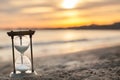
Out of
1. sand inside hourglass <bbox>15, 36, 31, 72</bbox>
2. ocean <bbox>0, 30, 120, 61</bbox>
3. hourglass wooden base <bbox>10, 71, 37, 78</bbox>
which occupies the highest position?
sand inside hourglass <bbox>15, 36, 31, 72</bbox>

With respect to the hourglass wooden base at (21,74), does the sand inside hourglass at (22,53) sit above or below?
above

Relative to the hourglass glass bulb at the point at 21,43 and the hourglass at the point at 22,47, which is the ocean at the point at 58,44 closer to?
the hourglass at the point at 22,47

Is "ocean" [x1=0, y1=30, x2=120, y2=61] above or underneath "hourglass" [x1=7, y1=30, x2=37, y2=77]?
underneath

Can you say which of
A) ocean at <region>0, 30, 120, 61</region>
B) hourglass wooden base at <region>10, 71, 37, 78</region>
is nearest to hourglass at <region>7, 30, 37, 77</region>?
hourglass wooden base at <region>10, 71, 37, 78</region>

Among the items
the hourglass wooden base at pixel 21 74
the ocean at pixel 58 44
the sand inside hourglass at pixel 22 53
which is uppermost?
the sand inside hourglass at pixel 22 53

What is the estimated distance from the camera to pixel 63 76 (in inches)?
418

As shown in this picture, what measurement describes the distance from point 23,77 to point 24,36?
1.32 metres

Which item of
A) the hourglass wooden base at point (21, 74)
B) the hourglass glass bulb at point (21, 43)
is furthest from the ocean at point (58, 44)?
the hourglass glass bulb at point (21, 43)

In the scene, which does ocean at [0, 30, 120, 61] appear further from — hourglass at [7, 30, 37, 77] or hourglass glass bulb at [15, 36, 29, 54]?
hourglass glass bulb at [15, 36, 29, 54]

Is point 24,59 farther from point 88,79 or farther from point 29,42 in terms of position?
point 88,79

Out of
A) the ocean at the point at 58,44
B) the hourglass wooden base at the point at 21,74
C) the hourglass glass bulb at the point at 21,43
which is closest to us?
the hourglass glass bulb at the point at 21,43

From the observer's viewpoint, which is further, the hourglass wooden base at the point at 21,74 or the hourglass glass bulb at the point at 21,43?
the hourglass wooden base at the point at 21,74

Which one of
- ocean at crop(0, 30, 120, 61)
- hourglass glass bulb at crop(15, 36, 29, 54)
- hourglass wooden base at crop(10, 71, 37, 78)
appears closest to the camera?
hourglass glass bulb at crop(15, 36, 29, 54)

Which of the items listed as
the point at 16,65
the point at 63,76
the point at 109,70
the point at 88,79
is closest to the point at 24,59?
the point at 16,65
